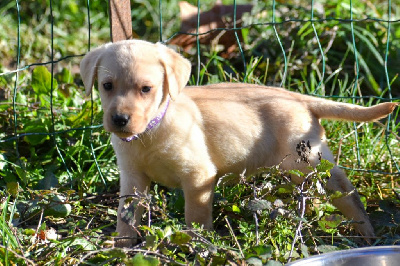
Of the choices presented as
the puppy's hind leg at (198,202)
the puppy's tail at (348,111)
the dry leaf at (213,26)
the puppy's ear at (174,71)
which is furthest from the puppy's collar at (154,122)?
the dry leaf at (213,26)

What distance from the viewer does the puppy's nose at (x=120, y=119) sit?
294 cm

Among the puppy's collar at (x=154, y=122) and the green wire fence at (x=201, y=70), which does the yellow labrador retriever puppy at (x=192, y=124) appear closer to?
the puppy's collar at (x=154, y=122)

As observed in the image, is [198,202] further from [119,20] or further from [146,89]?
[119,20]

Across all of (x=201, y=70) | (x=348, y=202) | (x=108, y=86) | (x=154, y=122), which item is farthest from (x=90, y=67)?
(x=201, y=70)

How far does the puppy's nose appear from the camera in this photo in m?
2.94

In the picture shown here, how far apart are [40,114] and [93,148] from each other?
50 cm

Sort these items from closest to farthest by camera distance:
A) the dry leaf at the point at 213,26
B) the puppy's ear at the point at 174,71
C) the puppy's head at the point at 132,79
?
the puppy's head at the point at 132,79 → the puppy's ear at the point at 174,71 → the dry leaf at the point at 213,26

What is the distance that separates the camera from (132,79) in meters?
3.03

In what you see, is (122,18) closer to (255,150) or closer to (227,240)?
(255,150)

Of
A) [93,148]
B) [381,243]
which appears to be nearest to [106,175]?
[93,148]

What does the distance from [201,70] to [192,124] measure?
1.97 meters

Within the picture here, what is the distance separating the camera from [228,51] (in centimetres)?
595

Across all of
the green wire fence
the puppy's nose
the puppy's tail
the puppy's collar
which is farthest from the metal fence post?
the puppy's tail

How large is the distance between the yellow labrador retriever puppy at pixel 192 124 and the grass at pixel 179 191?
140mm
